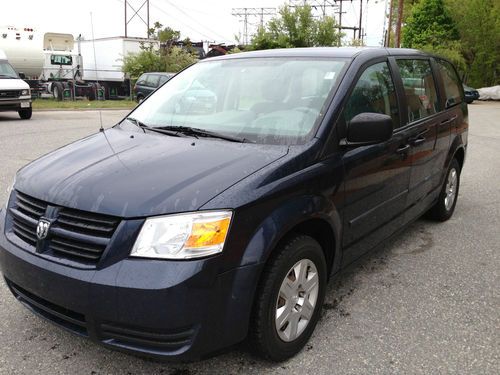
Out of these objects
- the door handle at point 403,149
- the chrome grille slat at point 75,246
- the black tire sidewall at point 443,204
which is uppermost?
the door handle at point 403,149

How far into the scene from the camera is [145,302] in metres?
2.18

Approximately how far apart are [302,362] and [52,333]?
4.87ft

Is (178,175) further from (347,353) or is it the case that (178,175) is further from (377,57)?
(377,57)

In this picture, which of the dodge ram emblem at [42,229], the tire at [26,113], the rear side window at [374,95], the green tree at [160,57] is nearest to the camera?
the dodge ram emblem at [42,229]

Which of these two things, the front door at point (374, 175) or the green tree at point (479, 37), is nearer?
the front door at point (374, 175)

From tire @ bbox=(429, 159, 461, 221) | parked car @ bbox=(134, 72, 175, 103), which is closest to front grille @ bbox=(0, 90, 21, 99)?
parked car @ bbox=(134, 72, 175, 103)

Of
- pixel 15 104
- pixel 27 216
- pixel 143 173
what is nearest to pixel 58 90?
pixel 15 104

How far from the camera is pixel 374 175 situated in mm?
3361

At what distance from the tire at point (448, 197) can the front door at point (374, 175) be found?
4.67 feet

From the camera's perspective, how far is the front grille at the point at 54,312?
2371mm

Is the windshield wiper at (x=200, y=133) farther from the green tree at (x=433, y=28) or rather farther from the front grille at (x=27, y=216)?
the green tree at (x=433, y=28)

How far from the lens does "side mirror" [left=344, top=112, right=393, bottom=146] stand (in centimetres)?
298

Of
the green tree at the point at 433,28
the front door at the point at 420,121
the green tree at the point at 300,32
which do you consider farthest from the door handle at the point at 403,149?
the green tree at the point at 433,28

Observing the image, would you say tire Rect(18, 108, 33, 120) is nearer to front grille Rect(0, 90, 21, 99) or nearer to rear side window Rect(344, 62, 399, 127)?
front grille Rect(0, 90, 21, 99)
